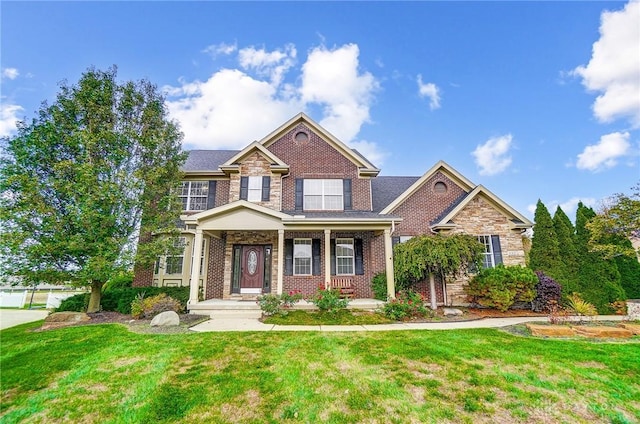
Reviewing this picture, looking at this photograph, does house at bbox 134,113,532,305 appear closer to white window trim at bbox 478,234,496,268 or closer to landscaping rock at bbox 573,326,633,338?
white window trim at bbox 478,234,496,268

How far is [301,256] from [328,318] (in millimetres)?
4109

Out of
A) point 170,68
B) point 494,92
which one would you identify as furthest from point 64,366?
point 494,92

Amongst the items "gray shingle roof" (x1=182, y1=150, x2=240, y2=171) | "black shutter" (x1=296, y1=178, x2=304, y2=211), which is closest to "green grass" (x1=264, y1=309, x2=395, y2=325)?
"black shutter" (x1=296, y1=178, x2=304, y2=211)

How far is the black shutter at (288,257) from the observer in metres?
12.6

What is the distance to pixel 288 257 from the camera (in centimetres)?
1270

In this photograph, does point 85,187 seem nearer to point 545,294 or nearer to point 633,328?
point 633,328

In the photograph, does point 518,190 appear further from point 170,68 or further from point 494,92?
point 170,68

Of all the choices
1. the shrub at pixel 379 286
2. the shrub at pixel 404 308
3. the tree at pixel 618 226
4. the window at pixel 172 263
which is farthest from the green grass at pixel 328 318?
the tree at pixel 618 226

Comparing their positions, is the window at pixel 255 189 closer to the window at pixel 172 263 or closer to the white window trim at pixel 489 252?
the window at pixel 172 263

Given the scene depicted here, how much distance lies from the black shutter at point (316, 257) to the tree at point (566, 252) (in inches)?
385

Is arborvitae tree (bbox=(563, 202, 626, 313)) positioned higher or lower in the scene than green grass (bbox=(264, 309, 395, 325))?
higher

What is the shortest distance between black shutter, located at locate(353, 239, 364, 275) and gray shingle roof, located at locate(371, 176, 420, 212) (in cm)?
215

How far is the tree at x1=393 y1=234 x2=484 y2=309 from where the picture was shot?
991cm

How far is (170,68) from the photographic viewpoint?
41.8ft
